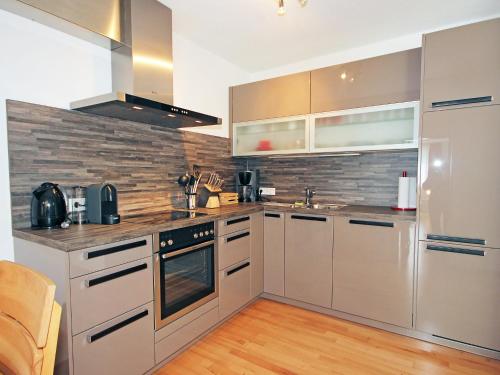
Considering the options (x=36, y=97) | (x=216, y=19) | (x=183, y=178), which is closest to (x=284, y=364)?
(x=183, y=178)

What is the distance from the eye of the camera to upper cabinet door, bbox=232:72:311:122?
271cm

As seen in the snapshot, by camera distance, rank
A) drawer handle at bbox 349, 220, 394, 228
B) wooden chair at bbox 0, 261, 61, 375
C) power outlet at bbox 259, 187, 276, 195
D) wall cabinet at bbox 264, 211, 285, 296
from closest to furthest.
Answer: wooden chair at bbox 0, 261, 61, 375, drawer handle at bbox 349, 220, 394, 228, wall cabinet at bbox 264, 211, 285, 296, power outlet at bbox 259, 187, 276, 195

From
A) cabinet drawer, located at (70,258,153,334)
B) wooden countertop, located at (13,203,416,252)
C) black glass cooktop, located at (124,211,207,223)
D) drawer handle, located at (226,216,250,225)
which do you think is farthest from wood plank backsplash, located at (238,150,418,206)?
cabinet drawer, located at (70,258,153,334)

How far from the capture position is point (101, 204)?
5.71 ft

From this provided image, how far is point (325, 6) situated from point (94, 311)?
8.06 feet

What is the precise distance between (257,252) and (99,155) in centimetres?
159

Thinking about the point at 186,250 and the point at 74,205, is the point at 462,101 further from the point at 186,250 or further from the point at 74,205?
the point at 74,205

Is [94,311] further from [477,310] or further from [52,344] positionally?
[477,310]

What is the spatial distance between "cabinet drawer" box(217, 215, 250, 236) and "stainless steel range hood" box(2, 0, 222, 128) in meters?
0.82

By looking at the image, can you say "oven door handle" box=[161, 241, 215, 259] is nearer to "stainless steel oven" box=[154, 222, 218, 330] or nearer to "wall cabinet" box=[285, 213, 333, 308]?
"stainless steel oven" box=[154, 222, 218, 330]

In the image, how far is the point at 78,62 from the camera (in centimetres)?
185

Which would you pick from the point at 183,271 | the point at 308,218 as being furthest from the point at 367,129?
the point at 183,271

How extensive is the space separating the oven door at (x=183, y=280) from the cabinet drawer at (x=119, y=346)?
11cm

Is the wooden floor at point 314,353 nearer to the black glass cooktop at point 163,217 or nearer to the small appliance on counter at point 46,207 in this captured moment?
the black glass cooktop at point 163,217
